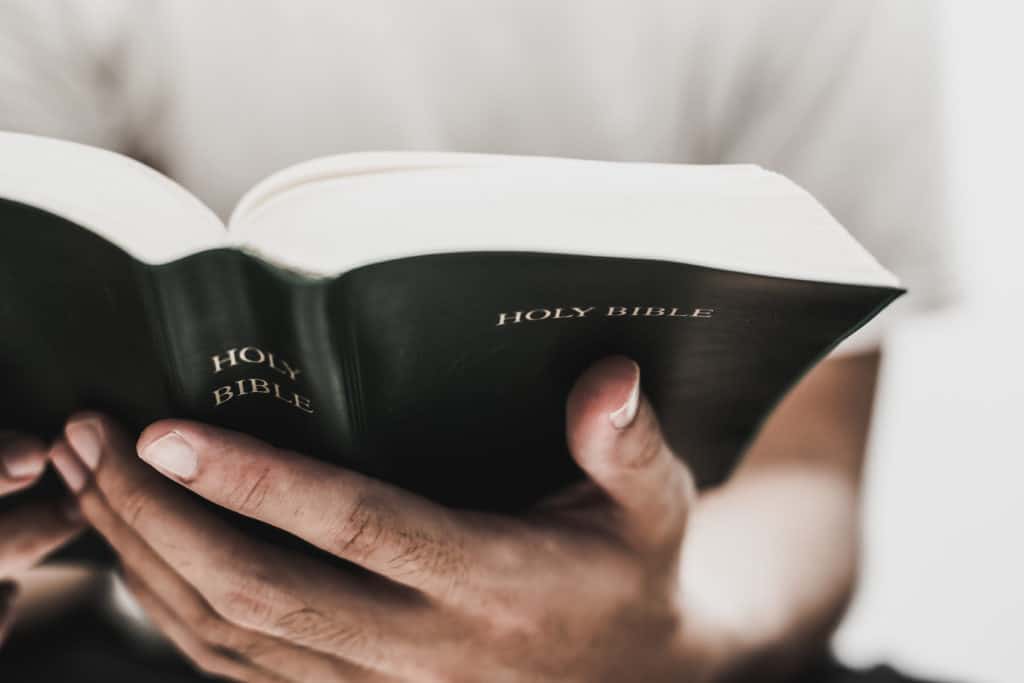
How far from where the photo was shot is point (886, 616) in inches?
36.7

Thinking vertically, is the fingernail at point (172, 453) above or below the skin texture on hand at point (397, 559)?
above

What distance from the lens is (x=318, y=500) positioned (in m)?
0.39

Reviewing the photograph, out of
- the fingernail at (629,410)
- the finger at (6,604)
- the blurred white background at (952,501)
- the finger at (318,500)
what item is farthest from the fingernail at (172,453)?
the blurred white background at (952,501)

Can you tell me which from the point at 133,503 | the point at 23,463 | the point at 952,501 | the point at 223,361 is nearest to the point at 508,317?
the point at 223,361

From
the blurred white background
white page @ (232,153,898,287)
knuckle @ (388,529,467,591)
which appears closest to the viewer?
white page @ (232,153,898,287)

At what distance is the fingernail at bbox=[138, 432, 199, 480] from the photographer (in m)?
0.37

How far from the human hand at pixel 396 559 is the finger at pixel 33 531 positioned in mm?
73

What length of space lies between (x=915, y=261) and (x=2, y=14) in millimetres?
773

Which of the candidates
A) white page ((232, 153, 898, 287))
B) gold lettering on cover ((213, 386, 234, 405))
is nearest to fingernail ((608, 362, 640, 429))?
white page ((232, 153, 898, 287))

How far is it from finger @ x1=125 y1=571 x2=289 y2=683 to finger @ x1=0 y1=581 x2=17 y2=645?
0.46 feet

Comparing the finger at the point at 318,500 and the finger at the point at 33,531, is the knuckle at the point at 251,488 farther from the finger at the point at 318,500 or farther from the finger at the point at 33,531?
the finger at the point at 33,531

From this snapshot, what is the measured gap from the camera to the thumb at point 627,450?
1.38ft

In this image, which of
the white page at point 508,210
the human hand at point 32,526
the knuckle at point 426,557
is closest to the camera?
the white page at point 508,210

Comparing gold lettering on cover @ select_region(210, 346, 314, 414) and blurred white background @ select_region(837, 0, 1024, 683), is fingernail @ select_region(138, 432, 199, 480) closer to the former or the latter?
gold lettering on cover @ select_region(210, 346, 314, 414)
